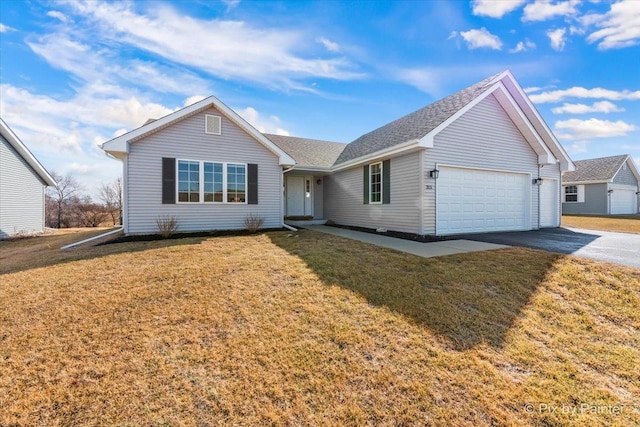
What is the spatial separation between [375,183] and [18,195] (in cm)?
1711

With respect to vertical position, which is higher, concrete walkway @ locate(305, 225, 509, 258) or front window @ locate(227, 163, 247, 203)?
front window @ locate(227, 163, 247, 203)

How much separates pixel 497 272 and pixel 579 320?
147 cm

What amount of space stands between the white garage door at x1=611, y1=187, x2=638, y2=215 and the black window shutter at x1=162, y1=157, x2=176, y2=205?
30.6 meters

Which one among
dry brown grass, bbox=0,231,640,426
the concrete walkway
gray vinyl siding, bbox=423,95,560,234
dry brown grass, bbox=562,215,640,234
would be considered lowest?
dry brown grass, bbox=0,231,640,426

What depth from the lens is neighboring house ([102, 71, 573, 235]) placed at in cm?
933

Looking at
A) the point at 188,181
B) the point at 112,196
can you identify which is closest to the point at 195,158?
the point at 188,181

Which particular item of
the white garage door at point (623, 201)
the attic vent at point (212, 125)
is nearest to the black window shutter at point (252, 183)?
the attic vent at point (212, 125)

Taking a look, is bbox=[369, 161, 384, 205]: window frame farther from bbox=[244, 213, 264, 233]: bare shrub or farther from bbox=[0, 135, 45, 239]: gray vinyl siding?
bbox=[0, 135, 45, 239]: gray vinyl siding

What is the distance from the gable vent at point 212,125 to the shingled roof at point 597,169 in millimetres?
27649

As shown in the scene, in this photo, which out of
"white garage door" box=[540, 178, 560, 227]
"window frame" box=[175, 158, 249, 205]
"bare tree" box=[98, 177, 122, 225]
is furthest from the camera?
"bare tree" box=[98, 177, 122, 225]

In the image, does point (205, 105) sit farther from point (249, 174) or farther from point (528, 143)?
point (528, 143)

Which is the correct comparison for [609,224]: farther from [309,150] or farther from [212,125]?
[212,125]

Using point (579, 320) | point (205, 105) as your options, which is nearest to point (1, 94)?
point (205, 105)

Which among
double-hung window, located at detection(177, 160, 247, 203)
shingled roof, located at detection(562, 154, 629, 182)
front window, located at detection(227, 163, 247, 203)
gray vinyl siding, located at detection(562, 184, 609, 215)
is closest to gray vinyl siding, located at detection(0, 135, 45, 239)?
double-hung window, located at detection(177, 160, 247, 203)
